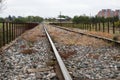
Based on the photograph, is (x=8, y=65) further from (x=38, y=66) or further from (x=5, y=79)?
(x=5, y=79)

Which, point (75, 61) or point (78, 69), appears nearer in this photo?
point (78, 69)

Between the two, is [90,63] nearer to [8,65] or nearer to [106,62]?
[106,62]

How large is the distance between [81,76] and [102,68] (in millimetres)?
1041

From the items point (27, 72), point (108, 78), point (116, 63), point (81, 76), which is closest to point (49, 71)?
point (27, 72)

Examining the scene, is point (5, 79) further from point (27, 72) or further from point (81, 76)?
point (81, 76)

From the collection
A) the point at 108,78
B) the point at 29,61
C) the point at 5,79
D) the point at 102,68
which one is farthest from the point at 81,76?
the point at 29,61

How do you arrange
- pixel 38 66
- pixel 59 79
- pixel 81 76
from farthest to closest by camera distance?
pixel 38 66 → pixel 81 76 → pixel 59 79

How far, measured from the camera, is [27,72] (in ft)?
21.1

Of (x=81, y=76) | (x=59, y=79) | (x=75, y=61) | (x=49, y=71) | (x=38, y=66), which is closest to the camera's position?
(x=59, y=79)

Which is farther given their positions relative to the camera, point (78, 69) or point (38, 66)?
point (38, 66)

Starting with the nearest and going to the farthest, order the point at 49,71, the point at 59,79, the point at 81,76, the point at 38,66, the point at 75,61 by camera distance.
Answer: the point at 59,79 < the point at 81,76 < the point at 49,71 < the point at 38,66 < the point at 75,61

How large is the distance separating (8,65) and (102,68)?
2.48 meters

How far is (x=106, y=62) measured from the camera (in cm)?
761

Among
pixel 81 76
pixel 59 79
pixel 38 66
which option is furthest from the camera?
pixel 38 66
